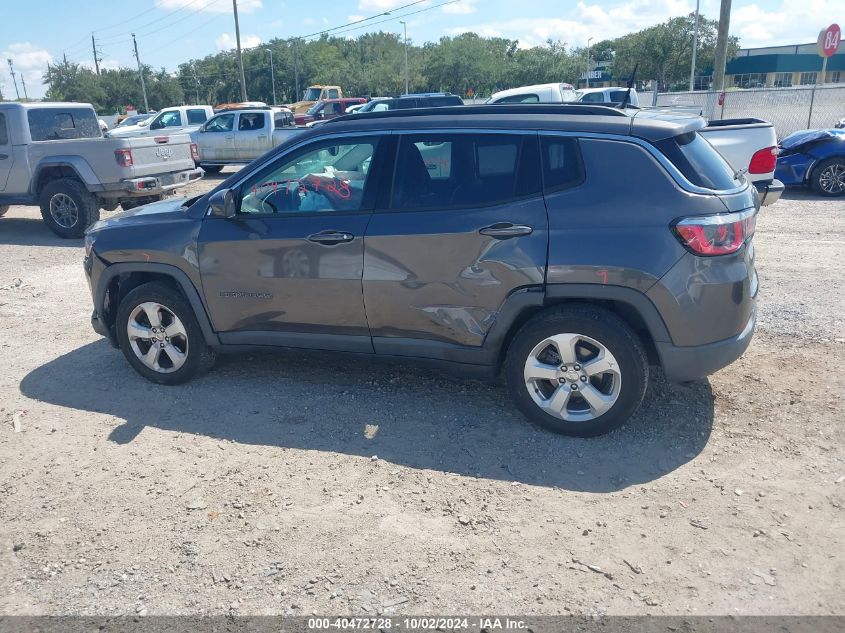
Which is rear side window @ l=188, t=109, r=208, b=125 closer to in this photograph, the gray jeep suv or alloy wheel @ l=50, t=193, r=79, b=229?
alloy wheel @ l=50, t=193, r=79, b=229

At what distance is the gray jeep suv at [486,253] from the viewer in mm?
3781

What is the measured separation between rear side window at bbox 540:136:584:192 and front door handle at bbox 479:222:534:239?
26cm

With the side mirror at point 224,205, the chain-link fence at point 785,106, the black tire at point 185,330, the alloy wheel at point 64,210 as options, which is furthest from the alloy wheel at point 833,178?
the alloy wheel at point 64,210

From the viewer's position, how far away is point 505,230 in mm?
3967

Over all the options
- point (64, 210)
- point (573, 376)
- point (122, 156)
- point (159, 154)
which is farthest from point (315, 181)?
point (64, 210)

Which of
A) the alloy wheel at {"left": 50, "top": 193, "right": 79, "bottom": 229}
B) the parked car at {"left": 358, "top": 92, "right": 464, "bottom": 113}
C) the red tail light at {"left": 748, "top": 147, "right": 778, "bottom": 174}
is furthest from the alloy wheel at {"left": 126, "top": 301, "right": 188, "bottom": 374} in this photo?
the parked car at {"left": 358, "top": 92, "right": 464, "bottom": 113}

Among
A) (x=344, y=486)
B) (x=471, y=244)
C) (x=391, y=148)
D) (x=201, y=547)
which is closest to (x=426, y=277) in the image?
(x=471, y=244)

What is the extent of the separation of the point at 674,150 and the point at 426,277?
1574 millimetres

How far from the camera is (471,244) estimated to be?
4051mm

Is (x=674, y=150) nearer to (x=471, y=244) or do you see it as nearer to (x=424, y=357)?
(x=471, y=244)

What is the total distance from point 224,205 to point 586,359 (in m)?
2.50

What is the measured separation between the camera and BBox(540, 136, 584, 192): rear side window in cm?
393

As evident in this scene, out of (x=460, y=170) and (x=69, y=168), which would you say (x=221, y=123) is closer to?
(x=69, y=168)

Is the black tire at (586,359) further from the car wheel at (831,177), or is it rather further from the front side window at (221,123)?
the front side window at (221,123)
